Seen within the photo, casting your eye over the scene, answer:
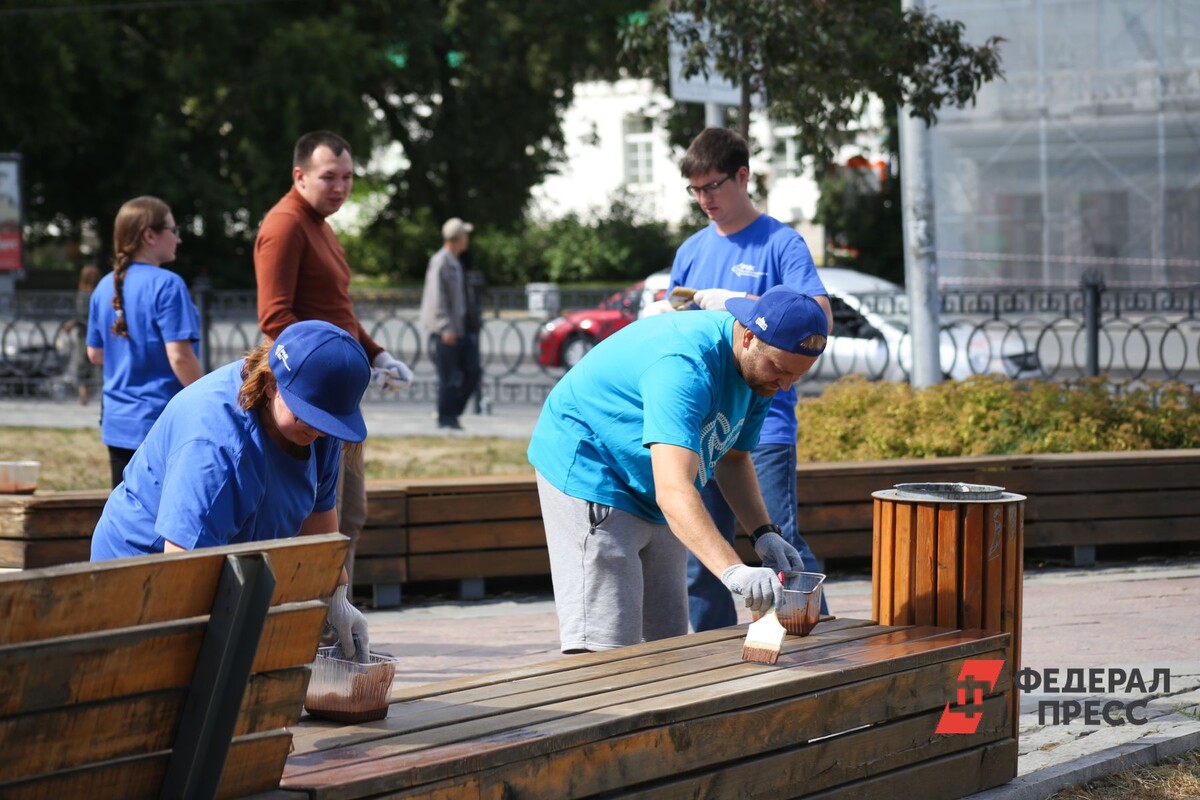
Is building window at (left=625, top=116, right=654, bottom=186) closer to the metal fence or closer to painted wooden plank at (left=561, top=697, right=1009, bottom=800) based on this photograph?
the metal fence

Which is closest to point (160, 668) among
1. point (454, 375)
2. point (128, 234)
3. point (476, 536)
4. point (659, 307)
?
point (659, 307)

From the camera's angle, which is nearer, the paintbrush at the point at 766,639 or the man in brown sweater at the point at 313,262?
the paintbrush at the point at 766,639

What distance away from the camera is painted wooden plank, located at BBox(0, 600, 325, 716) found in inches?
89.5

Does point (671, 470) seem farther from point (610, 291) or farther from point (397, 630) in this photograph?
point (610, 291)

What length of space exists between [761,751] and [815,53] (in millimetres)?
6548

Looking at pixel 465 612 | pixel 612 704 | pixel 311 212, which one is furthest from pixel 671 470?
pixel 465 612

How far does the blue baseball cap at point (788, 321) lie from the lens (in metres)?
3.59

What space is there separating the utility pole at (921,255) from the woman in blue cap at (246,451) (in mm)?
7732

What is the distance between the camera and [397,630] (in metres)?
6.55

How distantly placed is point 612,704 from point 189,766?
100cm

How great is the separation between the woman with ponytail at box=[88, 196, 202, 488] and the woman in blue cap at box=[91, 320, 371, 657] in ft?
8.25

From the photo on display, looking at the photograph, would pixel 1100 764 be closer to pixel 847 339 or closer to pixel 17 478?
pixel 17 478

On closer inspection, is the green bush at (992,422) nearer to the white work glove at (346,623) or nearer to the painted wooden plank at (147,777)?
the white work glove at (346,623)

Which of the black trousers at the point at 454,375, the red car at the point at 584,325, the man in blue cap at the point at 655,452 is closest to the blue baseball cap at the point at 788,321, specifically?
the man in blue cap at the point at 655,452
